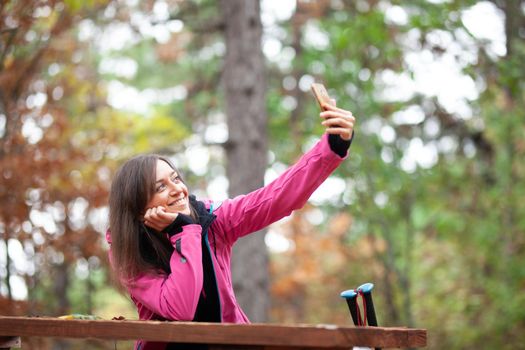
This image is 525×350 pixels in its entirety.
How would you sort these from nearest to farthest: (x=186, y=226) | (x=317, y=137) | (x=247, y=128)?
1. (x=186, y=226)
2. (x=247, y=128)
3. (x=317, y=137)

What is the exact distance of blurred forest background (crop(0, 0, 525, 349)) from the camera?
27.8 feet

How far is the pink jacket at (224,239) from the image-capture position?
2.82 metres

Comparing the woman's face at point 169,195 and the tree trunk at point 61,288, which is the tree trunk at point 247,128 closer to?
the tree trunk at point 61,288

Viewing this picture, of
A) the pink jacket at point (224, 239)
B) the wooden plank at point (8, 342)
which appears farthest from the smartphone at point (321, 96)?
the wooden plank at point (8, 342)

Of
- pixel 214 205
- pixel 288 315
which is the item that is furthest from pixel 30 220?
pixel 288 315

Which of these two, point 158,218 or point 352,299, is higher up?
point 158,218

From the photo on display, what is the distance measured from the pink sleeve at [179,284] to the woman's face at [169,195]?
0.54 feet

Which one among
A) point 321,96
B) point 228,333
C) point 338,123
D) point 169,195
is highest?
point 321,96

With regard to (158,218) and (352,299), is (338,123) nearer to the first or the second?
(352,299)

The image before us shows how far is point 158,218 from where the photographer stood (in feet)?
9.80

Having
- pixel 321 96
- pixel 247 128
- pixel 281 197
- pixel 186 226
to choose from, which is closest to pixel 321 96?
pixel 321 96

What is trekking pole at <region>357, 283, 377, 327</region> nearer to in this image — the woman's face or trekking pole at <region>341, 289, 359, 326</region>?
trekking pole at <region>341, 289, 359, 326</region>

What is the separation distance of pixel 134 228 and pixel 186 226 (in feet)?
0.93

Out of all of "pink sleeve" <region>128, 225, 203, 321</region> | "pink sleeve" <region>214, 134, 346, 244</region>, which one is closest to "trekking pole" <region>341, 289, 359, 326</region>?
"pink sleeve" <region>214, 134, 346, 244</region>
